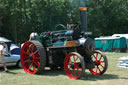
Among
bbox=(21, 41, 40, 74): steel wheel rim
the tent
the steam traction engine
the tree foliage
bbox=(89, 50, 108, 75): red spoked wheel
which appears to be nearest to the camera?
the steam traction engine

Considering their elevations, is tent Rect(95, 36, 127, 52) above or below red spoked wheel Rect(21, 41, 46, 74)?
below

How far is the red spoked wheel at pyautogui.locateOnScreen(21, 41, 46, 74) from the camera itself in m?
7.16

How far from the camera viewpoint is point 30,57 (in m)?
7.75

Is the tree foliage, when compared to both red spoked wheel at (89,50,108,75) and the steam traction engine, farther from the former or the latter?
red spoked wheel at (89,50,108,75)

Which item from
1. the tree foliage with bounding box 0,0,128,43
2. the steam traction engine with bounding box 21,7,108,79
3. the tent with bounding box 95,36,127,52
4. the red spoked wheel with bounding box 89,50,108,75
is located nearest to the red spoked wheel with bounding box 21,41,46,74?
the steam traction engine with bounding box 21,7,108,79

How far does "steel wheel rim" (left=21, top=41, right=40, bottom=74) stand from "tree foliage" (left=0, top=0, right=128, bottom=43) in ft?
64.5

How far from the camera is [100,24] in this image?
32.8 m

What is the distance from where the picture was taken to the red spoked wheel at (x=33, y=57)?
716 cm

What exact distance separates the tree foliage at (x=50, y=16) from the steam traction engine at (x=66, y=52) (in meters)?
20.1

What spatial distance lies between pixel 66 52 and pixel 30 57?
60.1 inches

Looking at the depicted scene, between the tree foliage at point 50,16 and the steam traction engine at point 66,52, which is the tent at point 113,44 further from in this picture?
the steam traction engine at point 66,52

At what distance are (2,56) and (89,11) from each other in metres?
26.0

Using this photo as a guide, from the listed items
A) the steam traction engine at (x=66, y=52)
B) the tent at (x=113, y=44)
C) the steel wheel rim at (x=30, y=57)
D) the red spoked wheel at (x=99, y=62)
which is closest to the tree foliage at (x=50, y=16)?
the tent at (x=113, y=44)

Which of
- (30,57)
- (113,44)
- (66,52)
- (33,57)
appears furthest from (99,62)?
(113,44)
